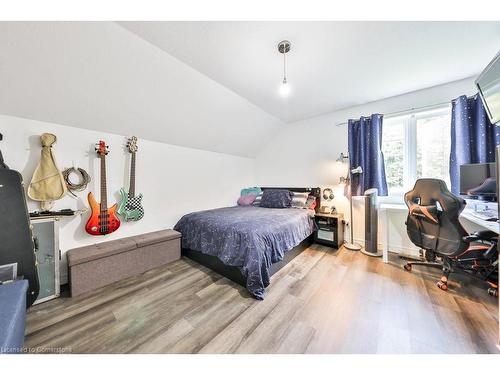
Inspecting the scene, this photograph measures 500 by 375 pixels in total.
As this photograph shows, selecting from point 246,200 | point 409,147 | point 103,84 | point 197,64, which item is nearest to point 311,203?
point 246,200

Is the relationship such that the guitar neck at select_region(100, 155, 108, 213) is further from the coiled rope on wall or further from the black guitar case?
the black guitar case

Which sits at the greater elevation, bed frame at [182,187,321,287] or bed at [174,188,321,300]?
bed at [174,188,321,300]

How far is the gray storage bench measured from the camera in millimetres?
1770

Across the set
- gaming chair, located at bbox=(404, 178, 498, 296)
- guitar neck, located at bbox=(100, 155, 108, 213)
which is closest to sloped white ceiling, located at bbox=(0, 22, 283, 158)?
guitar neck, located at bbox=(100, 155, 108, 213)

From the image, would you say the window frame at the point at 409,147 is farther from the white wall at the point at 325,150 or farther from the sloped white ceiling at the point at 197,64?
the sloped white ceiling at the point at 197,64

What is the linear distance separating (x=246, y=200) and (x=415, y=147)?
3.02 meters

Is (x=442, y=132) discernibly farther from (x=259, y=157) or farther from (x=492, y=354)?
(x=259, y=157)

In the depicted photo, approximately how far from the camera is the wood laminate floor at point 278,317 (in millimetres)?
1202

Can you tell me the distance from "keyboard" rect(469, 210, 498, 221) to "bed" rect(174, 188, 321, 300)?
178 cm

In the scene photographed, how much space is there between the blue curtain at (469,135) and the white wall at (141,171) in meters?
3.48

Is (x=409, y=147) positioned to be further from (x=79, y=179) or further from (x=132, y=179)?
(x=79, y=179)

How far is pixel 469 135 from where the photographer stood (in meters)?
2.19

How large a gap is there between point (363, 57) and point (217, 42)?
5.03 ft
